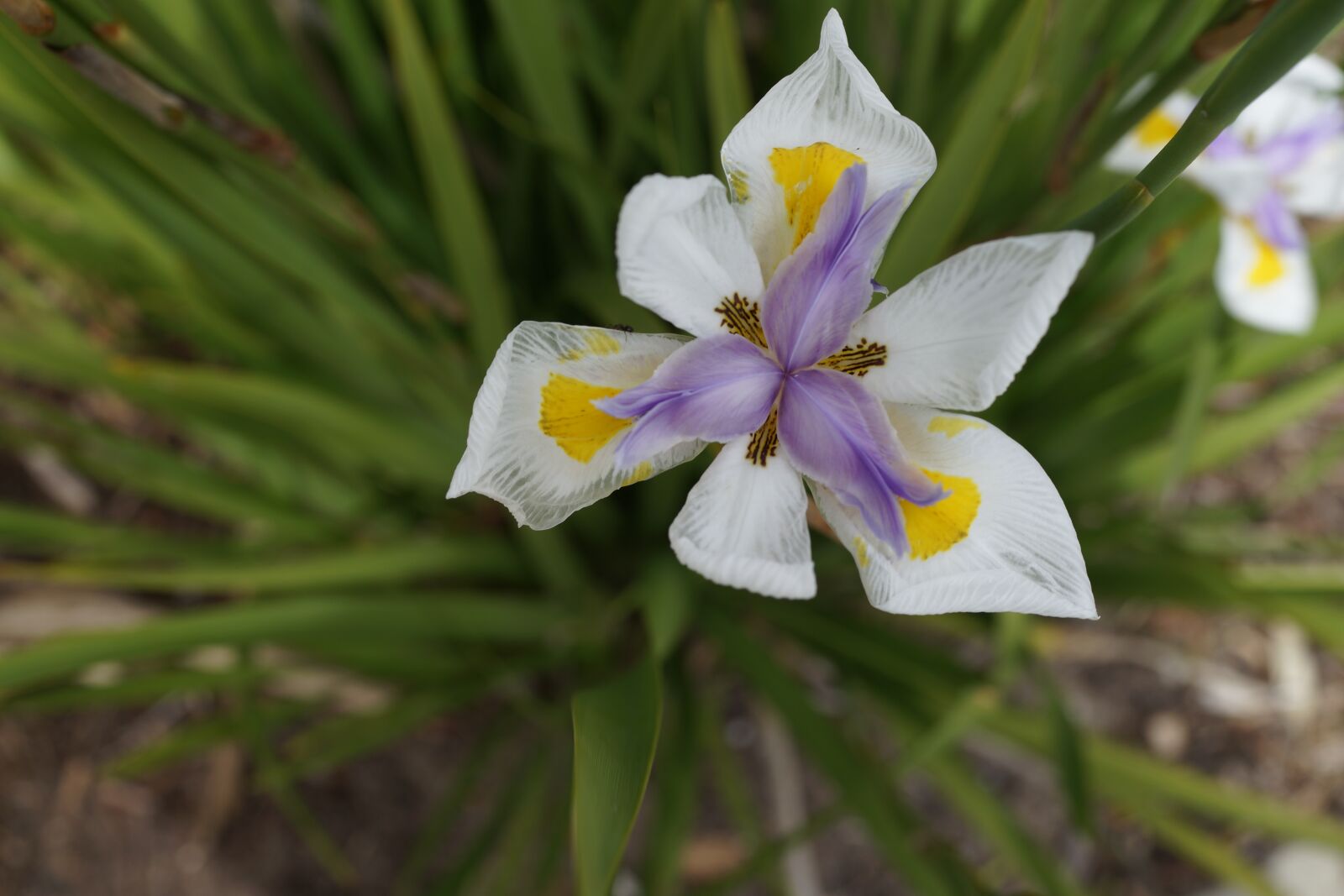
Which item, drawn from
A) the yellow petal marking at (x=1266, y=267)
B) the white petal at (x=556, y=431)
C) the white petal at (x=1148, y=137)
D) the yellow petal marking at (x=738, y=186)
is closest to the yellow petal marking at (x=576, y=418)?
the white petal at (x=556, y=431)

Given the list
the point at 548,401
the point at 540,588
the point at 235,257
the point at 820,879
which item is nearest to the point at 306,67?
the point at 235,257

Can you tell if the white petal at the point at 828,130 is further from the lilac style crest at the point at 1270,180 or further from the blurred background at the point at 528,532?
the lilac style crest at the point at 1270,180

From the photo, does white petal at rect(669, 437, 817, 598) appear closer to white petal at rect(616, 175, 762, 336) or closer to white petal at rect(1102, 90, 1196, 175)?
white petal at rect(616, 175, 762, 336)

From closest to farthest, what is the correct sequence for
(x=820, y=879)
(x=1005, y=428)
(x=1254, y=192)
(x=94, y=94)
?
(x=94, y=94), (x=1254, y=192), (x=1005, y=428), (x=820, y=879)

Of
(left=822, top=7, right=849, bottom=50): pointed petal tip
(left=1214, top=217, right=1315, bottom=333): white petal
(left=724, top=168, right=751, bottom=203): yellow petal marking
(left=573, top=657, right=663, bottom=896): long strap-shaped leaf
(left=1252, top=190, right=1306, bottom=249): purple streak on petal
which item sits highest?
(left=1252, top=190, right=1306, bottom=249): purple streak on petal

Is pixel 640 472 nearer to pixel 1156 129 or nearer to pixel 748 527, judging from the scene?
pixel 748 527

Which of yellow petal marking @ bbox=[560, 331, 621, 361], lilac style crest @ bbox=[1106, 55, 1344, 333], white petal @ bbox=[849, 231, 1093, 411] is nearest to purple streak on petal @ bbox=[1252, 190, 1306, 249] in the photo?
lilac style crest @ bbox=[1106, 55, 1344, 333]

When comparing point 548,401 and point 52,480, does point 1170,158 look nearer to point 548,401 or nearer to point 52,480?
point 548,401
